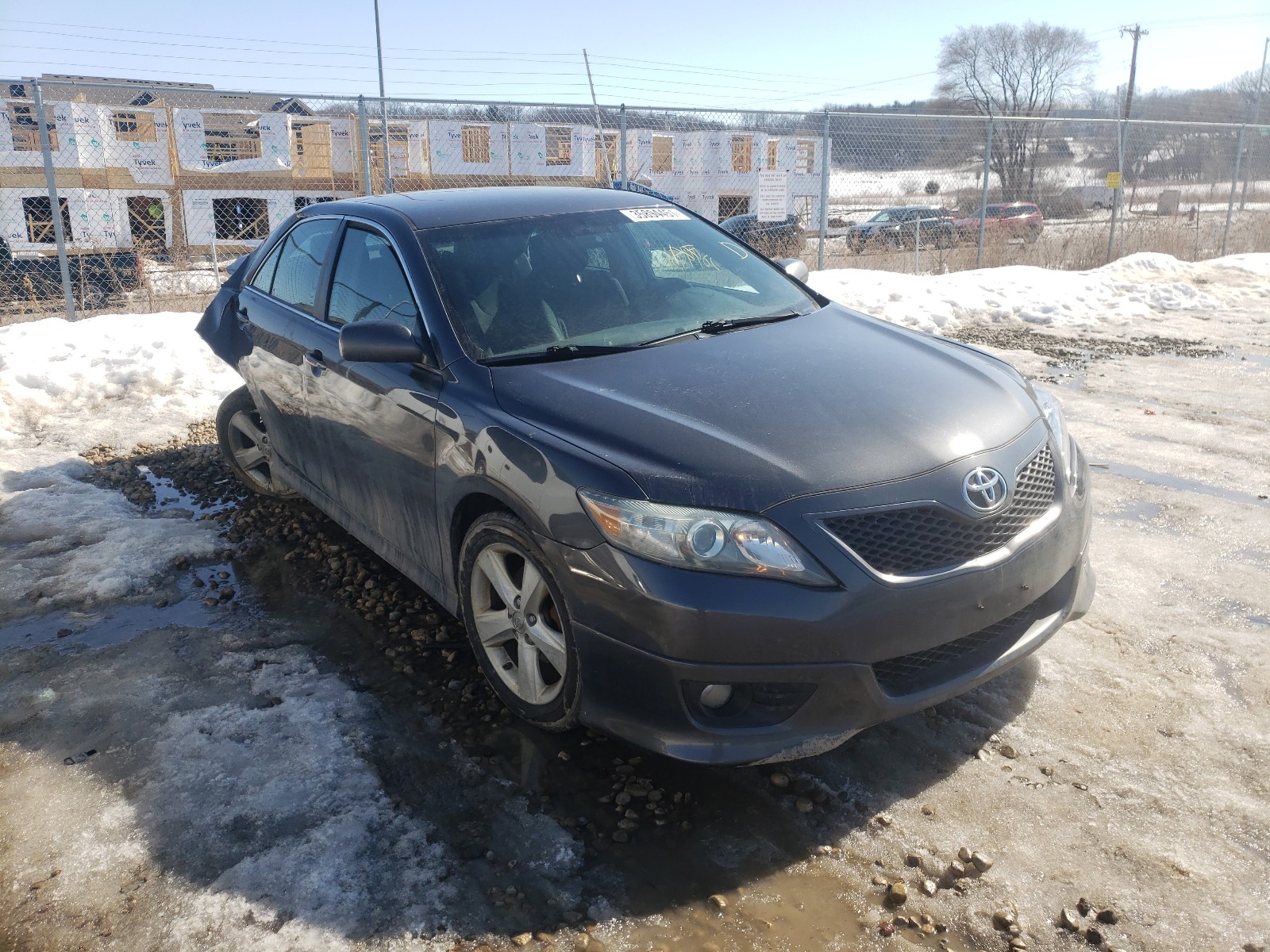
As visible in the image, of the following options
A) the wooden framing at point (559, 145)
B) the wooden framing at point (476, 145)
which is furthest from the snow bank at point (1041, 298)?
the wooden framing at point (476, 145)

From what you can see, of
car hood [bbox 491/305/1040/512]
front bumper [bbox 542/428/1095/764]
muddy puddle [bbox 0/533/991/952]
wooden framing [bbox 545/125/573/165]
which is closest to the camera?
muddy puddle [bbox 0/533/991/952]

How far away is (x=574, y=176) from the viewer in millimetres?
15508

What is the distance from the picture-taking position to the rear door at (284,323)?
455 centimetres

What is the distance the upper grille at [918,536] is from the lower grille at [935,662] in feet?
0.80

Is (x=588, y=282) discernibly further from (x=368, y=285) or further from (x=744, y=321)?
(x=368, y=285)

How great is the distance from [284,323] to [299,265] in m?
0.32

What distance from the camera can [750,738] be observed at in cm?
262

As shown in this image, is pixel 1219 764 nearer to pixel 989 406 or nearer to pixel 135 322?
pixel 989 406

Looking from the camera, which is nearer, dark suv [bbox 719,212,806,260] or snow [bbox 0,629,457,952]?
snow [bbox 0,629,457,952]

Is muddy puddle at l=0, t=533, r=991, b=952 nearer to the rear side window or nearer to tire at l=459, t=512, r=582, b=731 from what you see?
tire at l=459, t=512, r=582, b=731

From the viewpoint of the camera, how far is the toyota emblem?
2773mm

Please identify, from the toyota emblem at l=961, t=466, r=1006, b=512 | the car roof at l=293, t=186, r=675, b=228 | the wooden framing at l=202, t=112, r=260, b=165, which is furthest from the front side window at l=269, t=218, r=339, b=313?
the wooden framing at l=202, t=112, r=260, b=165

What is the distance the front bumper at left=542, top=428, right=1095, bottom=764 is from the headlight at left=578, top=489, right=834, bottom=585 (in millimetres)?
32

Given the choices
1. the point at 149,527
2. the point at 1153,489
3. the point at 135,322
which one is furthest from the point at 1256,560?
the point at 135,322
